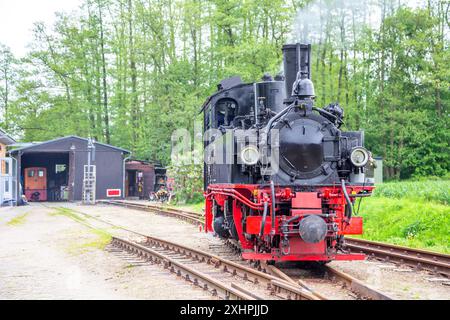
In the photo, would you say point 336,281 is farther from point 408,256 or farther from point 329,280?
point 408,256

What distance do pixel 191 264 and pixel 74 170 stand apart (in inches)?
1007

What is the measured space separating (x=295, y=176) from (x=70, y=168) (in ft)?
91.3

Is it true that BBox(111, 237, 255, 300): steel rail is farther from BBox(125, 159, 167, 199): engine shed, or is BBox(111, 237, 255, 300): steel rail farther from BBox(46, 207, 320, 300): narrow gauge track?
BBox(125, 159, 167, 199): engine shed

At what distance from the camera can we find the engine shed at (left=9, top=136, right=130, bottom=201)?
33469 mm

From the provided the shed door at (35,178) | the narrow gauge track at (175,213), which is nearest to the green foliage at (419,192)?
the narrow gauge track at (175,213)

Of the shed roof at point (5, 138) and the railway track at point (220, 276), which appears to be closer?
the railway track at point (220, 276)

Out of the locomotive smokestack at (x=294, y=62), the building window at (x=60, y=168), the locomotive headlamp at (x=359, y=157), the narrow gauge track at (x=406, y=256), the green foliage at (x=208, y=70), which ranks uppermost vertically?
the green foliage at (x=208, y=70)

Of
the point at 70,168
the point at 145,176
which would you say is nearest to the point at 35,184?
the point at 70,168

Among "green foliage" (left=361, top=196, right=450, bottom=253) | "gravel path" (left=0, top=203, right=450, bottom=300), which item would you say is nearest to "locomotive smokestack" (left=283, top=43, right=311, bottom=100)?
"gravel path" (left=0, top=203, right=450, bottom=300)

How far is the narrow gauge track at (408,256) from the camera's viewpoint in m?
9.18

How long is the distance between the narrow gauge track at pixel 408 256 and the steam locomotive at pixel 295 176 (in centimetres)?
150

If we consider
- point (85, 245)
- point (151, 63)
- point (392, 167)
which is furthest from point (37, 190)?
point (85, 245)

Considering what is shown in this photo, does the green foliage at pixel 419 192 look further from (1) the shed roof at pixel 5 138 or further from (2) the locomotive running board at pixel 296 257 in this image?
(1) the shed roof at pixel 5 138

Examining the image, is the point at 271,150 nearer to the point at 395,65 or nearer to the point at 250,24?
the point at 395,65
